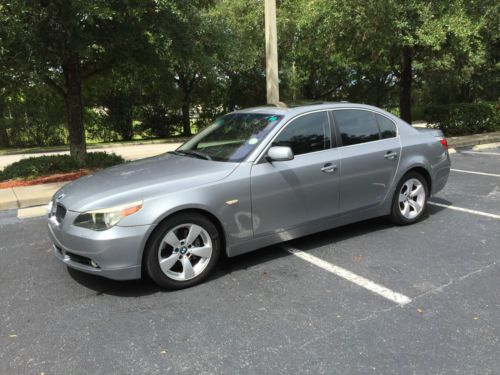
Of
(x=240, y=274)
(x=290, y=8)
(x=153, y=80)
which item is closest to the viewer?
(x=240, y=274)

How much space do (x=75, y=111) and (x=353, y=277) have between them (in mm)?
8400

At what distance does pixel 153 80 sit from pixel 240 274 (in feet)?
30.7

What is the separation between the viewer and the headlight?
11.9ft

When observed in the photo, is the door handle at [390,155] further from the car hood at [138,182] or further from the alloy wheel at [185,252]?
the alloy wheel at [185,252]

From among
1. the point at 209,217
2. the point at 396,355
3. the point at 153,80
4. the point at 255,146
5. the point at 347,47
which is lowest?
the point at 396,355

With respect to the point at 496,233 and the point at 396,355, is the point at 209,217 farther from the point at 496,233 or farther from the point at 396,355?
the point at 496,233

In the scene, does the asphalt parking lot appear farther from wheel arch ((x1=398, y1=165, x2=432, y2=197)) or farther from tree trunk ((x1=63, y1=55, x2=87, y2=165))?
tree trunk ((x1=63, y1=55, x2=87, y2=165))

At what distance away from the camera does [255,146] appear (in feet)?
14.4

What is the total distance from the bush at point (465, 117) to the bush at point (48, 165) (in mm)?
10766

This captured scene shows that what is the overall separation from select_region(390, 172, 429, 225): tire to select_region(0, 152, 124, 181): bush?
24.4 feet

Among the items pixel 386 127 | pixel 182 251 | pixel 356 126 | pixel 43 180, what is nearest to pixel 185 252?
pixel 182 251

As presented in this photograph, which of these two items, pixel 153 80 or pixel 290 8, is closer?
pixel 153 80

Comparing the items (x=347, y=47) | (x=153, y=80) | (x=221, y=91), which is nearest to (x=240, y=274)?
(x=153, y=80)

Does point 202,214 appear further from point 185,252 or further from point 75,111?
point 75,111
